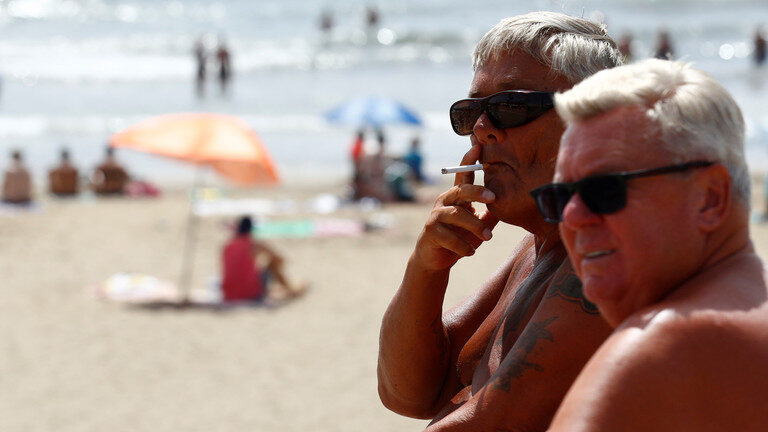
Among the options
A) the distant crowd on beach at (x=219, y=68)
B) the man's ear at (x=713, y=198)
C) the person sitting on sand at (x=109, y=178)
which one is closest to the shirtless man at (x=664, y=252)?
the man's ear at (x=713, y=198)

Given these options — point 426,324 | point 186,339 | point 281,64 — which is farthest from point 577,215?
point 281,64

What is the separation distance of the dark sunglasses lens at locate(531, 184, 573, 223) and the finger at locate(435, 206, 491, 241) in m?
0.34

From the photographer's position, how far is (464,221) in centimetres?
170

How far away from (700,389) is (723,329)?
7 cm

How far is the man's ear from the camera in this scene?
3.77ft

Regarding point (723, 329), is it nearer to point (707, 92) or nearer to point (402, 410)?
point (707, 92)

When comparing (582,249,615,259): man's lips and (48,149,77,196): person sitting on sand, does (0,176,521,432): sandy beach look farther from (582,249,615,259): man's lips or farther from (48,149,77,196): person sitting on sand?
(582,249,615,259): man's lips

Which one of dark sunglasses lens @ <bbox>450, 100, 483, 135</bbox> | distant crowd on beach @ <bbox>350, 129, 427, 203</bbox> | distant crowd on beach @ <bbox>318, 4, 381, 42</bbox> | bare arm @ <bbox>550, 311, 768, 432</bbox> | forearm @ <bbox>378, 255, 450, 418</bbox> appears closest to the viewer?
bare arm @ <bbox>550, 311, 768, 432</bbox>

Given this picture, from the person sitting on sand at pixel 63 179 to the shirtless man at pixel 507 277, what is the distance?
14046 mm

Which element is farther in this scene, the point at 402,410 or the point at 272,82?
the point at 272,82

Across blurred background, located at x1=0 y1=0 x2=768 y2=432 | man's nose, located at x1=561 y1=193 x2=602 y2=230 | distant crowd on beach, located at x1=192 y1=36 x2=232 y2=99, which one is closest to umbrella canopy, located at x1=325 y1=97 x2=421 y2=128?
blurred background, located at x1=0 y1=0 x2=768 y2=432

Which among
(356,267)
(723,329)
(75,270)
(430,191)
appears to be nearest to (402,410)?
(723,329)

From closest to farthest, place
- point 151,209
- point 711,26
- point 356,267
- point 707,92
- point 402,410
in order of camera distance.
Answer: point 707,92 < point 402,410 < point 356,267 < point 151,209 < point 711,26

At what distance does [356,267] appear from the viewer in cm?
1064
